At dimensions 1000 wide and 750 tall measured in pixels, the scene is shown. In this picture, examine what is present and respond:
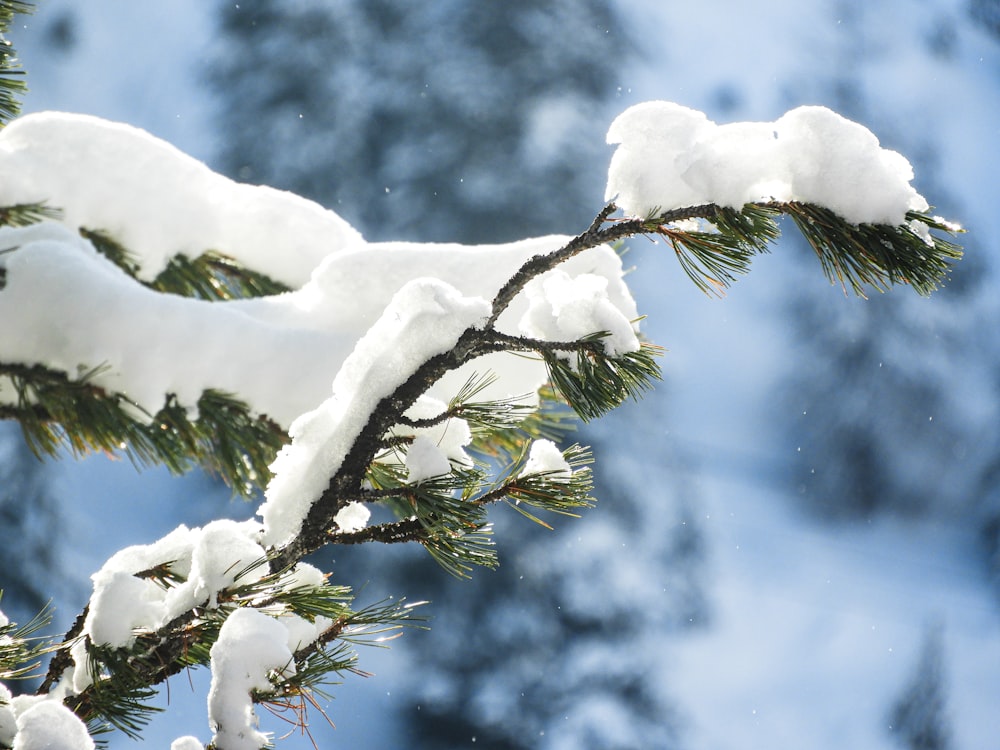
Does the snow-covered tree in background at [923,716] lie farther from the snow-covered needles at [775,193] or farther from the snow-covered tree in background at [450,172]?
the snow-covered needles at [775,193]

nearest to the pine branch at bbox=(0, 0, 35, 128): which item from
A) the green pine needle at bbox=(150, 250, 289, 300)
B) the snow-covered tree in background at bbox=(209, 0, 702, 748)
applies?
the green pine needle at bbox=(150, 250, 289, 300)

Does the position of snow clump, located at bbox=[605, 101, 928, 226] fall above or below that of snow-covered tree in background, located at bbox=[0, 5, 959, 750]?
above

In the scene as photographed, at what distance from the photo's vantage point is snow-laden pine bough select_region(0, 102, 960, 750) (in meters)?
0.69

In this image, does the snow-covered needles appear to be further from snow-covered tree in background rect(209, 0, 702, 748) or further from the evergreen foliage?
snow-covered tree in background rect(209, 0, 702, 748)

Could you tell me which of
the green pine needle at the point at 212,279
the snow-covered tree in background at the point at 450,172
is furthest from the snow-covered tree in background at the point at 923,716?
the green pine needle at the point at 212,279

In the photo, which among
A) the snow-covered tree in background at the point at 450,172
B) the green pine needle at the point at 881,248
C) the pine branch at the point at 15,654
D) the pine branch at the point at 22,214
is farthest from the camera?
the snow-covered tree in background at the point at 450,172

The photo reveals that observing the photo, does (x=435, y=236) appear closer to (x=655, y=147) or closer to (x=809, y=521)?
(x=809, y=521)

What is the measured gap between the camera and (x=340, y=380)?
0.77 metres

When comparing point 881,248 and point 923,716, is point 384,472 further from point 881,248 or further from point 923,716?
point 923,716

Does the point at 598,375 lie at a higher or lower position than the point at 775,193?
lower

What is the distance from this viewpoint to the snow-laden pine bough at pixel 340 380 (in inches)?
27.1

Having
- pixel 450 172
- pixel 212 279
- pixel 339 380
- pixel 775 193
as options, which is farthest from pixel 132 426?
pixel 450 172

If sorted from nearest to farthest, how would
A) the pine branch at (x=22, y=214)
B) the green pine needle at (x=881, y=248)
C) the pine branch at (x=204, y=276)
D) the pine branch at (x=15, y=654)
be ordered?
1. the green pine needle at (x=881, y=248)
2. the pine branch at (x=15, y=654)
3. the pine branch at (x=22, y=214)
4. the pine branch at (x=204, y=276)

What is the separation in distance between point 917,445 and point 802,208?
5.53 m
